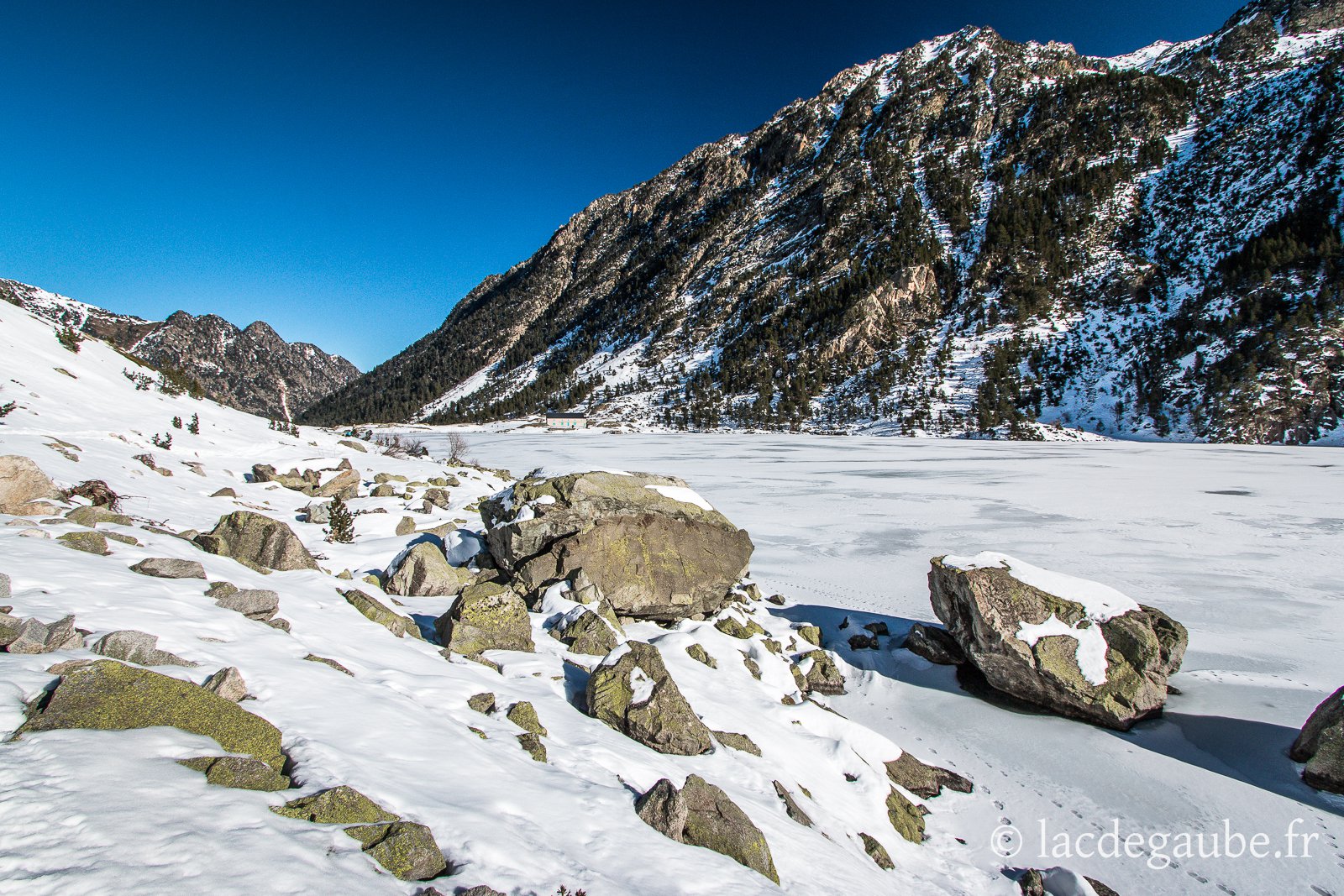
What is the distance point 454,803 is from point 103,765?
155cm

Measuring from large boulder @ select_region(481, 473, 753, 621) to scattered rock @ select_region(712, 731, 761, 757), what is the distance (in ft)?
11.3

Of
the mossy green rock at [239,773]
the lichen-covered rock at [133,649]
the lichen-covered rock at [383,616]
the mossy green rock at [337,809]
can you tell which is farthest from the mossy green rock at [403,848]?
the lichen-covered rock at [383,616]

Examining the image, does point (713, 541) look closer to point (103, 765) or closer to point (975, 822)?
point (975, 822)

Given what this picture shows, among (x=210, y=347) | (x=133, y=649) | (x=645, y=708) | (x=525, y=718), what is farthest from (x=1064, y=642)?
(x=210, y=347)

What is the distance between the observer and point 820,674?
8477 mm

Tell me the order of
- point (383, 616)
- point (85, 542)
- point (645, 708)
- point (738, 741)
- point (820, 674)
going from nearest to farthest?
point (645, 708)
point (85, 542)
point (738, 741)
point (383, 616)
point (820, 674)

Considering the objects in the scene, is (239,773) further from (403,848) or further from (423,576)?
(423,576)

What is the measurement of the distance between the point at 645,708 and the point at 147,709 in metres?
3.62

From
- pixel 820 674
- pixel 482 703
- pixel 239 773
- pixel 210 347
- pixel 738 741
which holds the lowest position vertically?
pixel 820 674

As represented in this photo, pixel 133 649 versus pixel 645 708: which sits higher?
pixel 133 649

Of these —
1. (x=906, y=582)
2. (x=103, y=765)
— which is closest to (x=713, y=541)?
(x=906, y=582)

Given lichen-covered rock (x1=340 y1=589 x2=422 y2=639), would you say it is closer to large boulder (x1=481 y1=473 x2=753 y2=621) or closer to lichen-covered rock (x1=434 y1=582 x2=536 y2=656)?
lichen-covered rock (x1=434 y1=582 x2=536 y2=656)

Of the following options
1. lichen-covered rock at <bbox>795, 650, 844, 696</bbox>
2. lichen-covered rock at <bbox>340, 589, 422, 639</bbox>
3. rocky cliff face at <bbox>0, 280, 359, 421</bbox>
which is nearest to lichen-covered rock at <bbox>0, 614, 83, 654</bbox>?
Result: lichen-covered rock at <bbox>340, 589, 422, 639</bbox>

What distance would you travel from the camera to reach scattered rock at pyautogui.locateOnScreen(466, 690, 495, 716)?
178 inches
